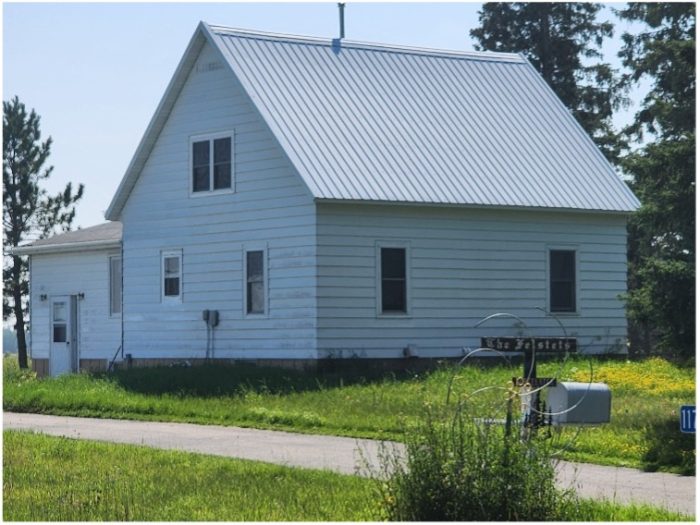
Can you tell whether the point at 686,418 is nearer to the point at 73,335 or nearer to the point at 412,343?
the point at 412,343

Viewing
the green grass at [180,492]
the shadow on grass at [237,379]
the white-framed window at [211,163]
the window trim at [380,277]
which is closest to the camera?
the green grass at [180,492]

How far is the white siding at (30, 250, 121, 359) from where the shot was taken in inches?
1457

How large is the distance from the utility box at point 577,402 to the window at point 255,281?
16794 millimetres

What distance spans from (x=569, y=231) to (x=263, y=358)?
7718 millimetres

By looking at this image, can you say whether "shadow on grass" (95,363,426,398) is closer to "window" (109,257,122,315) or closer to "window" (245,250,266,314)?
Answer: "window" (245,250,266,314)

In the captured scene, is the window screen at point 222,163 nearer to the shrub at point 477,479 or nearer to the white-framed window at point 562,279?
the white-framed window at point 562,279

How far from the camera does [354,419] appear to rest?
2120 centimetres

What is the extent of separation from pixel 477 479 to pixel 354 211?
1851 centimetres

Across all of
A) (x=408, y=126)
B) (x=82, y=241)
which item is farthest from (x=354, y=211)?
(x=82, y=241)

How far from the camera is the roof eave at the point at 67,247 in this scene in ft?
122

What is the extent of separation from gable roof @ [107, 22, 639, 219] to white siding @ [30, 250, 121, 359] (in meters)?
3.00

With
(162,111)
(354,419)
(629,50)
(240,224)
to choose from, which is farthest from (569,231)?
(629,50)

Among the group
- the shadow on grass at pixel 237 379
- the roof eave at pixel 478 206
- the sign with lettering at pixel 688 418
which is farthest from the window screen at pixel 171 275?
the sign with lettering at pixel 688 418

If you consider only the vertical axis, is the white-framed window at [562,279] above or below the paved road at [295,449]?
above
